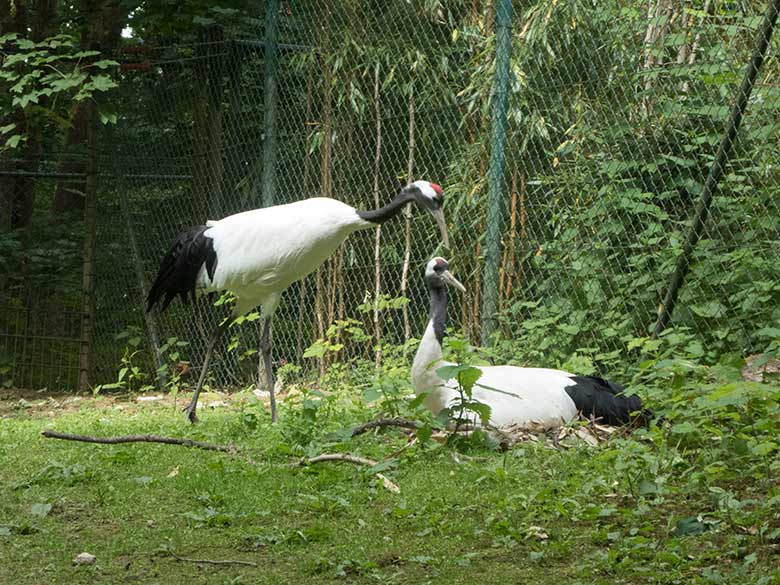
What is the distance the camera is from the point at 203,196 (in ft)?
30.2

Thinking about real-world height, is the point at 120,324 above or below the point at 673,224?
below

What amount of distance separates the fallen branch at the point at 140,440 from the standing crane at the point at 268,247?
3.41ft

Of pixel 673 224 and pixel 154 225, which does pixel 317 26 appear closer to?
pixel 154 225

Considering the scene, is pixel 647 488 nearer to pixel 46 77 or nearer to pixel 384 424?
pixel 384 424

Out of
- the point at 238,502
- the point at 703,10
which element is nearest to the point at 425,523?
the point at 238,502

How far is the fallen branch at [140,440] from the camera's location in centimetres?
521

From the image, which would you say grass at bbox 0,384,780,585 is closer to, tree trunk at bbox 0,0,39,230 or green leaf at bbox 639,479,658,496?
green leaf at bbox 639,479,658,496

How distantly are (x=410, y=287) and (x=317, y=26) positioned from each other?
222 cm

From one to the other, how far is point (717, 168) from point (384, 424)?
215cm

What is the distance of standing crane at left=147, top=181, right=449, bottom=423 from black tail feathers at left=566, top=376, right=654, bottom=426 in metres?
1.42

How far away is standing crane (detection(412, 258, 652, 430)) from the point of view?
5531 mm

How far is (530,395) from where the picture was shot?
5570 mm

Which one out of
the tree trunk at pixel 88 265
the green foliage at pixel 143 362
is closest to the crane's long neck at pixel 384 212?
the green foliage at pixel 143 362

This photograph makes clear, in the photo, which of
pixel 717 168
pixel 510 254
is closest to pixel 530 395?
pixel 717 168
